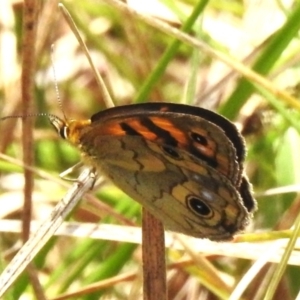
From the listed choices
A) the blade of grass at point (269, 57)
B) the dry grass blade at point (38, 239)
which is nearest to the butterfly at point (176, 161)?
the dry grass blade at point (38, 239)

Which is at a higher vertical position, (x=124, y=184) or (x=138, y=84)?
(x=138, y=84)

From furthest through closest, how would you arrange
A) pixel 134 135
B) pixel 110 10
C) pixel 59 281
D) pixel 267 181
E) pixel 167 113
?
1. pixel 110 10
2. pixel 267 181
3. pixel 59 281
4. pixel 134 135
5. pixel 167 113

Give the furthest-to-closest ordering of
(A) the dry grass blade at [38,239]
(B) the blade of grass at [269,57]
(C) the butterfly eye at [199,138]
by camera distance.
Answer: (B) the blade of grass at [269,57], (C) the butterfly eye at [199,138], (A) the dry grass blade at [38,239]

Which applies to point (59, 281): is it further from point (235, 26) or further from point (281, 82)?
point (235, 26)

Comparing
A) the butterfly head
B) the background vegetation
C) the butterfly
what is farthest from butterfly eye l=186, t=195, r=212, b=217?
the butterfly head

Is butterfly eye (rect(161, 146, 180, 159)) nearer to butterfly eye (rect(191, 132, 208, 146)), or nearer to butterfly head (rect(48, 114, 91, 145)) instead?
butterfly eye (rect(191, 132, 208, 146))

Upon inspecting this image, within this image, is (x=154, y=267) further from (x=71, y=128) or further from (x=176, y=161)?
(x=71, y=128)

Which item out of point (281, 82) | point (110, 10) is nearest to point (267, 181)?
point (281, 82)

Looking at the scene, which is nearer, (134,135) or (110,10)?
(134,135)

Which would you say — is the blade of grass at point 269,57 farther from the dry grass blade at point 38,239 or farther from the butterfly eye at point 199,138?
the dry grass blade at point 38,239
